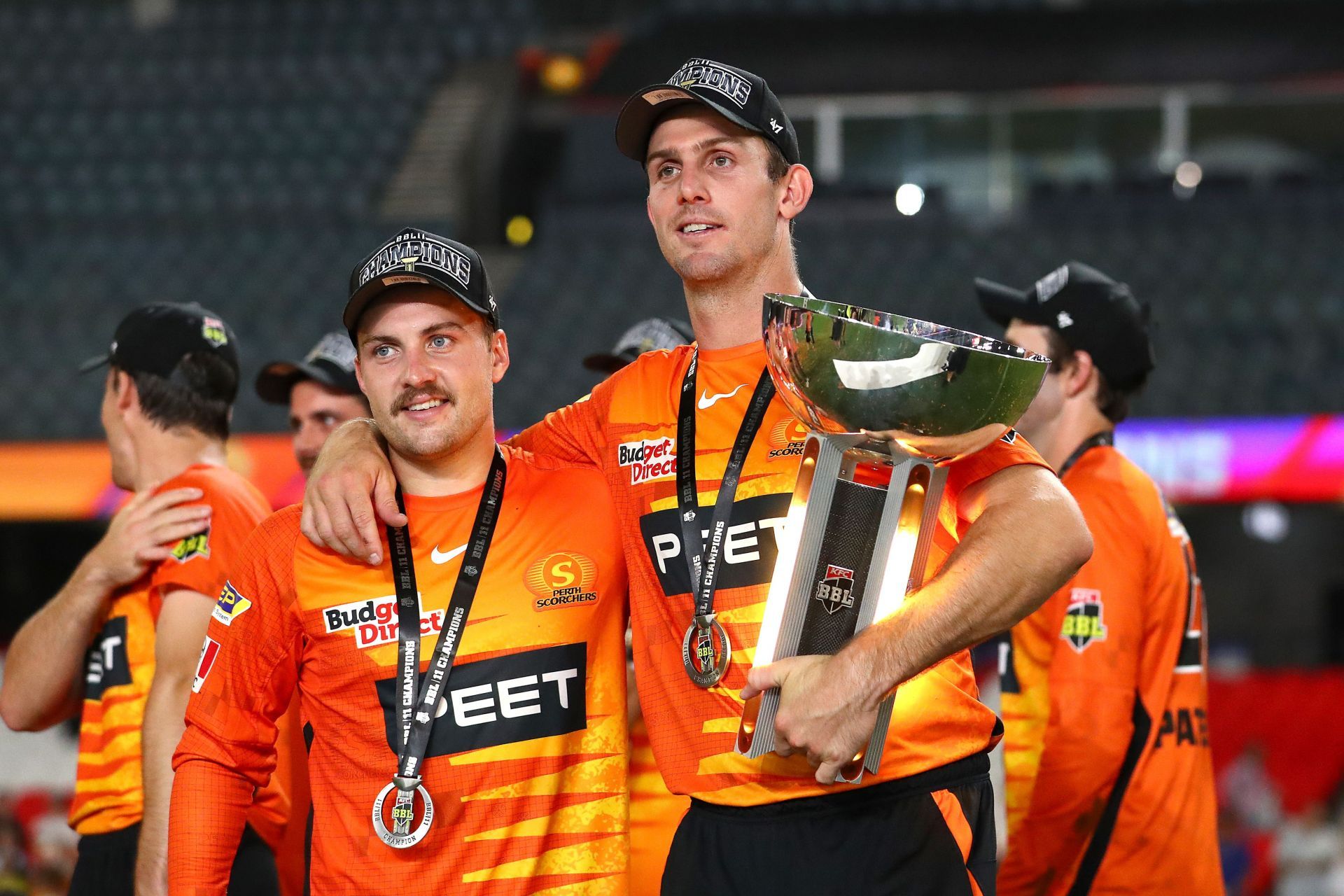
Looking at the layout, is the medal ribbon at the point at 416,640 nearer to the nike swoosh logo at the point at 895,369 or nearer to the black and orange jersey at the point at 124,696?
the black and orange jersey at the point at 124,696

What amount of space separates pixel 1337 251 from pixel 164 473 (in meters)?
8.63

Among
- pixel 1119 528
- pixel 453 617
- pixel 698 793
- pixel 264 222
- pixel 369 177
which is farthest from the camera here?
pixel 369 177

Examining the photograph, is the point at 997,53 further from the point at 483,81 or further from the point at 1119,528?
the point at 1119,528

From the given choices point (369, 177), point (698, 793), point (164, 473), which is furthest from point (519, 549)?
point (369, 177)

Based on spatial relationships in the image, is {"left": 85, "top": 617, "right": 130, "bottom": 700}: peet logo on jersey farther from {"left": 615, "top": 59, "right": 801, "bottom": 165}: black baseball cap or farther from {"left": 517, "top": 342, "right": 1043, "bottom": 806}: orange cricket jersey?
{"left": 615, "top": 59, "right": 801, "bottom": 165}: black baseball cap

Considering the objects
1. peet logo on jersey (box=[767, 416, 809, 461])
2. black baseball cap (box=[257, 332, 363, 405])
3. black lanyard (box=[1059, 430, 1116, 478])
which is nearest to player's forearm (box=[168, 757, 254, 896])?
peet logo on jersey (box=[767, 416, 809, 461])

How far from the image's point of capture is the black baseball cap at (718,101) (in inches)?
87.8

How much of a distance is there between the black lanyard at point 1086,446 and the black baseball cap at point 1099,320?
0.14m

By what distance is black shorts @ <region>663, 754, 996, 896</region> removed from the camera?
1960 mm

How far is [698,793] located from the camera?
2084 mm

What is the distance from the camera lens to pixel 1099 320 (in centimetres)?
320

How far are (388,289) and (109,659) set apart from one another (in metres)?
1.13

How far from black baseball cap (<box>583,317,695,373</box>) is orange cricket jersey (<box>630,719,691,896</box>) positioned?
1.10 meters

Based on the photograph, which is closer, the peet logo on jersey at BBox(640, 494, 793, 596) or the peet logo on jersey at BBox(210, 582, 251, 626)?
the peet logo on jersey at BBox(640, 494, 793, 596)
